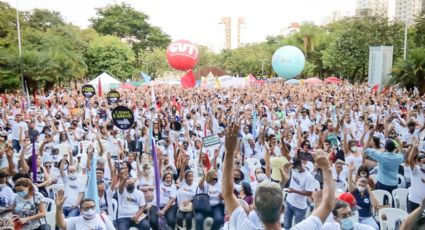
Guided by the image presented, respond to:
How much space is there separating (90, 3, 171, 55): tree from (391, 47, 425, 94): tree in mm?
44978

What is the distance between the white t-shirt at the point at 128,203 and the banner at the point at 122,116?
8.84 feet

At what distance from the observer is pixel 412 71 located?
1858 centimetres

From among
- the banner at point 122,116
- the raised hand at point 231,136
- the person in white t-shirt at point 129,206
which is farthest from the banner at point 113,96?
the raised hand at point 231,136

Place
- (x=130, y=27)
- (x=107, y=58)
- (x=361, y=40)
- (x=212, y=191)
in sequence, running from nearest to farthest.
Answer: (x=212, y=191), (x=361, y=40), (x=107, y=58), (x=130, y=27)

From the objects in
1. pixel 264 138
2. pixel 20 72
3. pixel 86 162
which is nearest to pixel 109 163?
pixel 86 162

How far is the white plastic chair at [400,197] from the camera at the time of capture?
699 cm

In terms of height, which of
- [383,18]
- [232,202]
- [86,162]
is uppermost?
[383,18]

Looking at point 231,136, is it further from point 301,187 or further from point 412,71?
point 412,71

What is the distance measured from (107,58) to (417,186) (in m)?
39.7

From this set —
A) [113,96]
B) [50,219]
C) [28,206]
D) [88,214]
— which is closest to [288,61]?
[113,96]

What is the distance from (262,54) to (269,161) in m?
58.2

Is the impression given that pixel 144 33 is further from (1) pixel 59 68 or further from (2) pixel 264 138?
(2) pixel 264 138

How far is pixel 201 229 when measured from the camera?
22.1ft

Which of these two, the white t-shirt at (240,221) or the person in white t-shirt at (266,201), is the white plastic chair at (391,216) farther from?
the white t-shirt at (240,221)
